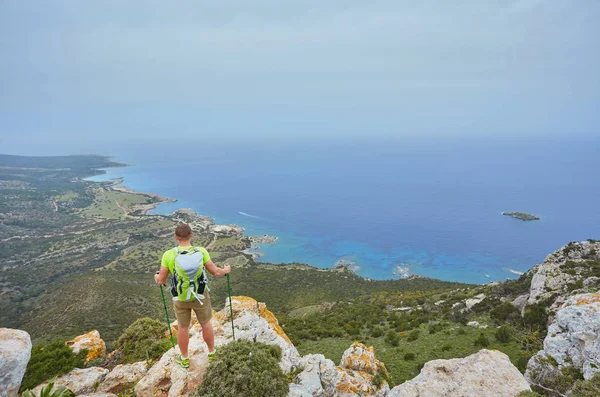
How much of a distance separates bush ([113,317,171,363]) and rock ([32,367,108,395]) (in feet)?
4.81

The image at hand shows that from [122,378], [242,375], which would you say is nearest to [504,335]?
[242,375]

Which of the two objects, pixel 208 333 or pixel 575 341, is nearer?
pixel 208 333

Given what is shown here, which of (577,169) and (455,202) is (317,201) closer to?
(455,202)

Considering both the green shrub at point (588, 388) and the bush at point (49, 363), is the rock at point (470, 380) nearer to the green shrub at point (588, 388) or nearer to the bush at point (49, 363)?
the green shrub at point (588, 388)

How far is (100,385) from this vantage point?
875 cm

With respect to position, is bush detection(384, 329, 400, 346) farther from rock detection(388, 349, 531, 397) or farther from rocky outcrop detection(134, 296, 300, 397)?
rocky outcrop detection(134, 296, 300, 397)

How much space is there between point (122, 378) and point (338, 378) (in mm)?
6690

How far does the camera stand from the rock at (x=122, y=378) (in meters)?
8.52

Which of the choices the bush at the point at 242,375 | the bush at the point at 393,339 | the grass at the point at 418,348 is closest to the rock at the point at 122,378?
the bush at the point at 242,375

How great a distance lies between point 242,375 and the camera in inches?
242

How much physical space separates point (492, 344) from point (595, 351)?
7.26m

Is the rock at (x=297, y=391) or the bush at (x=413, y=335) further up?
the rock at (x=297, y=391)

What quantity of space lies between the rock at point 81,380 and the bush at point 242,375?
526 centimetres

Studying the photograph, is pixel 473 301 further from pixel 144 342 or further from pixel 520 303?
pixel 144 342
